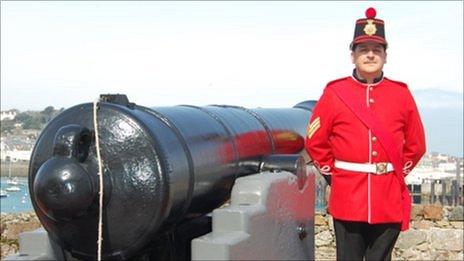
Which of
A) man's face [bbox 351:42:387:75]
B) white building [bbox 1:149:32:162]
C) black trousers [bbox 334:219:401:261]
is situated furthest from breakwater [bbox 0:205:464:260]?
man's face [bbox 351:42:387:75]

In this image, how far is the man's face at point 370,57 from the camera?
317 cm

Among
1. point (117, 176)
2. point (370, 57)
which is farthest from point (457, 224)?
point (117, 176)

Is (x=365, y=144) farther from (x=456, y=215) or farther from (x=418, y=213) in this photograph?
(x=456, y=215)

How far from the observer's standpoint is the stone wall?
7.05 meters

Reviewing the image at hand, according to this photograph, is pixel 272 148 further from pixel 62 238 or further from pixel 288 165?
pixel 62 238

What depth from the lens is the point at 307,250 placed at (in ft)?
13.4

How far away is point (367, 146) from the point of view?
3184mm

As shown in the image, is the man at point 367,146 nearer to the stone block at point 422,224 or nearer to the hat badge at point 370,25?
the hat badge at point 370,25

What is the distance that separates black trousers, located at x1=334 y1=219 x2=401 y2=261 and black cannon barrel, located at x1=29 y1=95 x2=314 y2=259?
0.68 m

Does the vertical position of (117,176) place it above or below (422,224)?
above

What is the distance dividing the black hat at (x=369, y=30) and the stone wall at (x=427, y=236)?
4.21 metres

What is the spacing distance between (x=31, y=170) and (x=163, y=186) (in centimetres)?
56

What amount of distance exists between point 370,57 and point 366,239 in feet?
2.65

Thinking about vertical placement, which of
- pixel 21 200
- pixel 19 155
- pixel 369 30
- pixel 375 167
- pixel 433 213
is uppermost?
pixel 369 30
